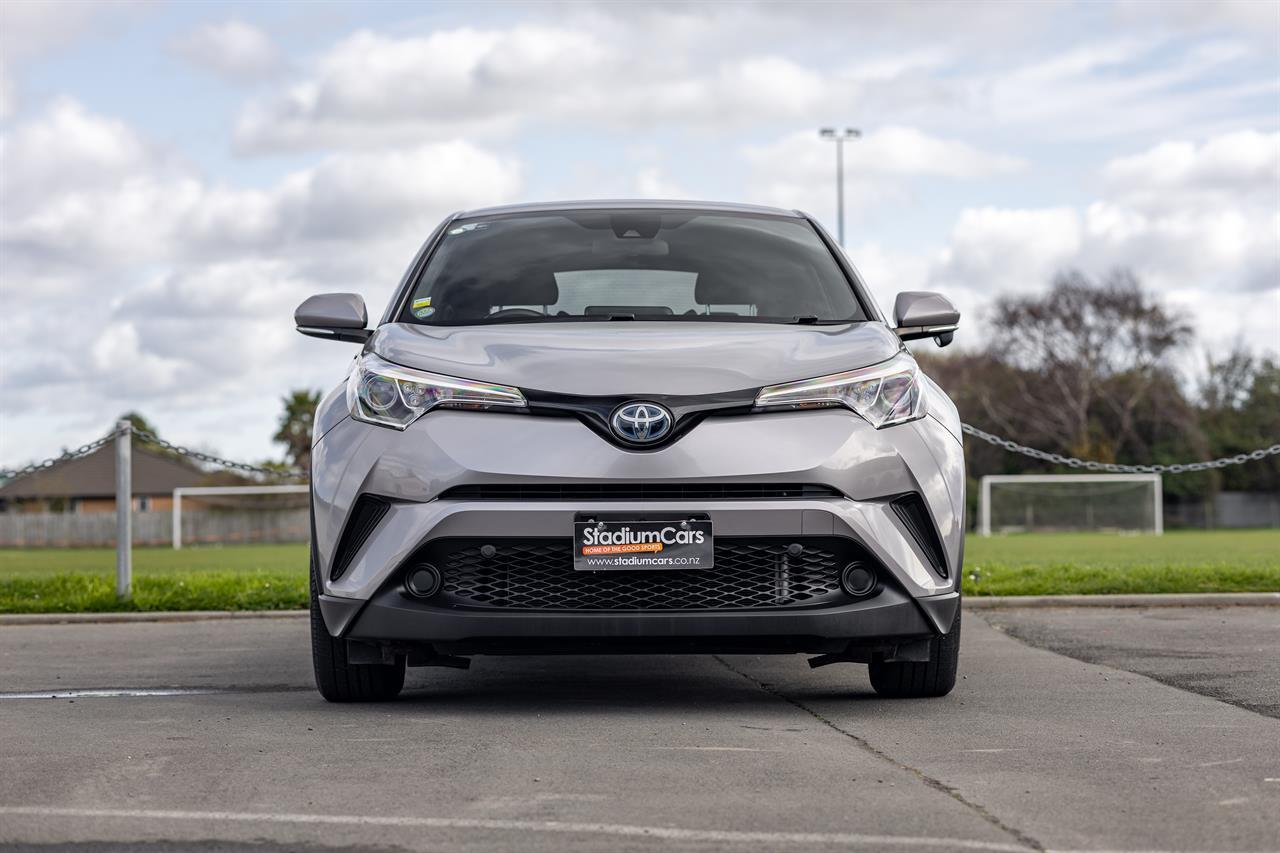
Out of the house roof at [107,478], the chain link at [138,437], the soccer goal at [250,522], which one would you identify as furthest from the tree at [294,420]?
the chain link at [138,437]

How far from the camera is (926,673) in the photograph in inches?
215

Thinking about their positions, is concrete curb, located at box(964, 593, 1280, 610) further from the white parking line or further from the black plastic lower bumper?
the white parking line

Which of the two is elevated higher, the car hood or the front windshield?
the front windshield

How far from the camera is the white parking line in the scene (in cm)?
328

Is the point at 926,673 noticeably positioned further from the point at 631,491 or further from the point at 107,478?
the point at 107,478

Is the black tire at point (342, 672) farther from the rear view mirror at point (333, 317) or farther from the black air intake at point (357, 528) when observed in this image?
the rear view mirror at point (333, 317)

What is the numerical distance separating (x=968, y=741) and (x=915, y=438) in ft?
3.16

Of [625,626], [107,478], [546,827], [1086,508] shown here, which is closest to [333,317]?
[625,626]

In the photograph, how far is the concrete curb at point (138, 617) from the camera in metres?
9.50

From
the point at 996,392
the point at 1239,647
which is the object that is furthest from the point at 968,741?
the point at 996,392

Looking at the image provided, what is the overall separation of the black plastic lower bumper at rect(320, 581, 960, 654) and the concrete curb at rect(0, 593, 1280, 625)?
4736 millimetres

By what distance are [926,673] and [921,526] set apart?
2.13 feet

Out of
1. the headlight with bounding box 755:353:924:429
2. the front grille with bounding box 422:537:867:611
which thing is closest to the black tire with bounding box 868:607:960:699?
the front grille with bounding box 422:537:867:611

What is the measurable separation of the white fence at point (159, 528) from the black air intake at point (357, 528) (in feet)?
148
